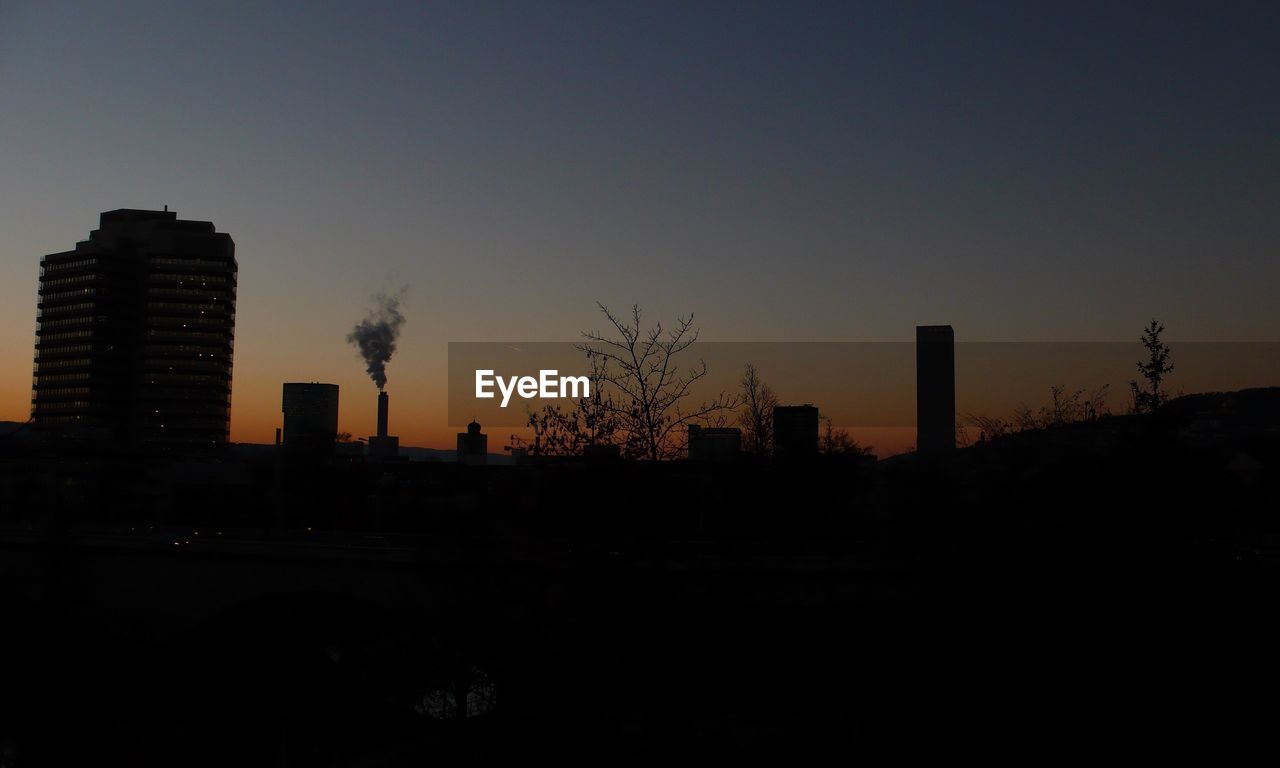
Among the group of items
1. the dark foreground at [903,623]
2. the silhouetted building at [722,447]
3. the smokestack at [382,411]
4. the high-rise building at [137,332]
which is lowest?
the dark foreground at [903,623]

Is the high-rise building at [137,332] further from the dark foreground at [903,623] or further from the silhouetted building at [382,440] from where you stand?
the dark foreground at [903,623]

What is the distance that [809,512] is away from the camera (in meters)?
41.5

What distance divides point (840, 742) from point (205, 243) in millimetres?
203204

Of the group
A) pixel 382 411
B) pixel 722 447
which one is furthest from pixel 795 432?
pixel 382 411

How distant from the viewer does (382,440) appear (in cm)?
11894

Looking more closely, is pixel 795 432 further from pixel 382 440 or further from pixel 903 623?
pixel 382 440

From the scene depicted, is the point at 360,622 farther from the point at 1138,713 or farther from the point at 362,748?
the point at 1138,713

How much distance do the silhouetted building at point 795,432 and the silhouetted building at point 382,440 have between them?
7604 centimetres

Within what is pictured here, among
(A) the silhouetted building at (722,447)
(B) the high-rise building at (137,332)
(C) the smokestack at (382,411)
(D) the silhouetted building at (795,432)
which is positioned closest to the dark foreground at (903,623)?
(A) the silhouetted building at (722,447)

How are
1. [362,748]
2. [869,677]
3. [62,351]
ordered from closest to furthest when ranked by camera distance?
[869,677] → [362,748] → [62,351]

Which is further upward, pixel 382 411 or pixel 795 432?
pixel 382 411

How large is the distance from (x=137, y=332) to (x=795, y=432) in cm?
18349

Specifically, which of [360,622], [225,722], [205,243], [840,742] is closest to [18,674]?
[225,722]

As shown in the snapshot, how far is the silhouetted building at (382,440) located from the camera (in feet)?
378
